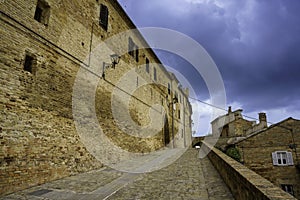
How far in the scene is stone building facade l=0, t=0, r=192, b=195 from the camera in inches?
207

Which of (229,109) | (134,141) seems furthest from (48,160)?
(229,109)

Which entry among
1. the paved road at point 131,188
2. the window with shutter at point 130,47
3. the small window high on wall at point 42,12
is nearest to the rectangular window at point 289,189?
the paved road at point 131,188

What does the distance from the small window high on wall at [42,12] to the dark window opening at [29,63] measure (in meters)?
1.49

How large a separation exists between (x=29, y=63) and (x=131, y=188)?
4741 mm

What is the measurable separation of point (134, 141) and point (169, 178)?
19.5 feet

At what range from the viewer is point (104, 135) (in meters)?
9.05

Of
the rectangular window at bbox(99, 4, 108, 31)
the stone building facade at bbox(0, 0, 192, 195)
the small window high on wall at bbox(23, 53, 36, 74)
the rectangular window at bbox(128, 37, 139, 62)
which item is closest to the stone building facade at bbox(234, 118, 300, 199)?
the stone building facade at bbox(0, 0, 192, 195)

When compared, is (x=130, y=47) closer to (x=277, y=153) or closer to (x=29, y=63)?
(x=29, y=63)

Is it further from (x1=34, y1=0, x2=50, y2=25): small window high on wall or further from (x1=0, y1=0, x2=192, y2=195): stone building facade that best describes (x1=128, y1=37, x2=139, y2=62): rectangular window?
(x1=34, y1=0, x2=50, y2=25): small window high on wall

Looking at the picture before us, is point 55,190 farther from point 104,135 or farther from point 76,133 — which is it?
point 104,135

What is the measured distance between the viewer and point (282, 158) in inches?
626

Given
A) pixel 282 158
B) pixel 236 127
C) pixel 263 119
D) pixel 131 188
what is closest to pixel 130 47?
pixel 131 188

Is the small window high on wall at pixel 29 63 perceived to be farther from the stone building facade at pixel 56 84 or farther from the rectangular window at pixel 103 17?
the rectangular window at pixel 103 17

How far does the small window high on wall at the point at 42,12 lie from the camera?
671 centimetres
